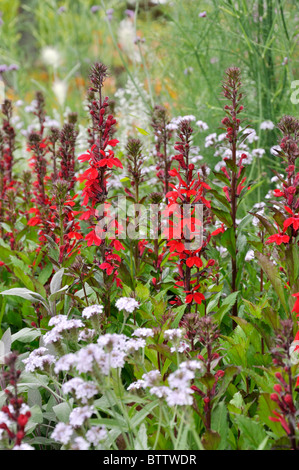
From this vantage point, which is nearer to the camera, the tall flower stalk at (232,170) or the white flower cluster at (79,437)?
the white flower cluster at (79,437)

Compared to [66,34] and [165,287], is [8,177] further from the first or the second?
[66,34]

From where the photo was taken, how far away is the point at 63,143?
7.26ft

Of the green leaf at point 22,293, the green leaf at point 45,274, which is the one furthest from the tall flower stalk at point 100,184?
the green leaf at point 45,274

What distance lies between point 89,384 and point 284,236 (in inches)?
32.4

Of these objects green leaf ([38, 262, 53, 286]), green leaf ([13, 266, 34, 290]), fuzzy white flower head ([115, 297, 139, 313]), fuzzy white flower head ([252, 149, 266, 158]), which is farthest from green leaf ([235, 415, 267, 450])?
fuzzy white flower head ([252, 149, 266, 158])

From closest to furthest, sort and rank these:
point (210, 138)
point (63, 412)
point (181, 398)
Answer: point (181, 398), point (63, 412), point (210, 138)

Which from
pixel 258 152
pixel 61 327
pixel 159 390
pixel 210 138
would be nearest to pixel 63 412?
pixel 61 327

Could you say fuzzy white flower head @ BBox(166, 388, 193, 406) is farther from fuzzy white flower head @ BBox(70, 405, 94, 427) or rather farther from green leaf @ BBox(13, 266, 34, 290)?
green leaf @ BBox(13, 266, 34, 290)

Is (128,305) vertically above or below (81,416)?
above

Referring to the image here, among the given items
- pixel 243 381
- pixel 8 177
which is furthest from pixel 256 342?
pixel 8 177

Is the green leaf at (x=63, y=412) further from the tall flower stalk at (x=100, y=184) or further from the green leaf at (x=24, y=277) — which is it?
the green leaf at (x=24, y=277)

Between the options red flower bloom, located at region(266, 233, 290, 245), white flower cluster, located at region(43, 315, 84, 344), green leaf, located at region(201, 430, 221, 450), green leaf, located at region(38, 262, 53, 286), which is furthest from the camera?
green leaf, located at region(38, 262, 53, 286)

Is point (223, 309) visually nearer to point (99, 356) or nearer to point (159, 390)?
point (159, 390)

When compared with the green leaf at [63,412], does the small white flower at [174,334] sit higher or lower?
higher
